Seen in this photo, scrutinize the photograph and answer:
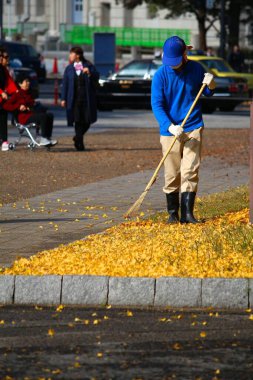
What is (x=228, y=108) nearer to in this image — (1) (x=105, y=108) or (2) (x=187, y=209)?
(1) (x=105, y=108)

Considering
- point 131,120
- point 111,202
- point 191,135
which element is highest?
point 191,135

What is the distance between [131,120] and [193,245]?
23108 mm

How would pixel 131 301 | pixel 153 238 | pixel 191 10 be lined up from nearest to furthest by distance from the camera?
pixel 131 301
pixel 153 238
pixel 191 10

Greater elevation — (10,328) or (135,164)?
(10,328)

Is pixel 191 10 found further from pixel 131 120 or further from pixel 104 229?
pixel 104 229

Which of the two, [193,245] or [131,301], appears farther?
[193,245]

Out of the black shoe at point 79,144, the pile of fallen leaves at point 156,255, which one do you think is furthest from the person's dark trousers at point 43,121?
the pile of fallen leaves at point 156,255

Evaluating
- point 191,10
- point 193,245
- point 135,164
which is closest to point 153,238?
point 193,245

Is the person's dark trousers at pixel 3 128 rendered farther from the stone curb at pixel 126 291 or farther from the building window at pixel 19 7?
the building window at pixel 19 7

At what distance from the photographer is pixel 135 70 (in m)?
37.9

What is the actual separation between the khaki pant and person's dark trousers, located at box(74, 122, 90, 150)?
938cm

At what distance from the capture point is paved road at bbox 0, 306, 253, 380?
6.96m

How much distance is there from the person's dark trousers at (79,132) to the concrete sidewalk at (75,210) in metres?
3.36

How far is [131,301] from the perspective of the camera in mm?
8969
